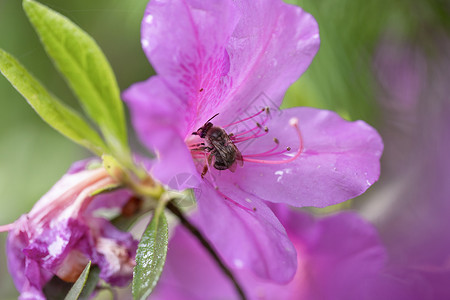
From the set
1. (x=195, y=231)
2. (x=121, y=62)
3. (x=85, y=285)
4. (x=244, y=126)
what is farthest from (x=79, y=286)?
(x=121, y=62)

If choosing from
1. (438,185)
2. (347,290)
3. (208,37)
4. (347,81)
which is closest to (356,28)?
(347,81)

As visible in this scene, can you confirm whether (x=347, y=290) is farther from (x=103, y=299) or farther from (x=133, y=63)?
(x=133, y=63)

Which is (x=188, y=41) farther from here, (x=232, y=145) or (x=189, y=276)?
(x=189, y=276)

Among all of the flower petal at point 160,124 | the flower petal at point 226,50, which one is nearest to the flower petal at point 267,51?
the flower petal at point 226,50

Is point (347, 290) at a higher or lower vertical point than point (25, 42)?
lower

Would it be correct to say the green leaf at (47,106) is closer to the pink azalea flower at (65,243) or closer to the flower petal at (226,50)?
the pink azalea flower at (65,243)

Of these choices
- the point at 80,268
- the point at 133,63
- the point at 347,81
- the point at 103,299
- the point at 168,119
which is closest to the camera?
the point at 168,119

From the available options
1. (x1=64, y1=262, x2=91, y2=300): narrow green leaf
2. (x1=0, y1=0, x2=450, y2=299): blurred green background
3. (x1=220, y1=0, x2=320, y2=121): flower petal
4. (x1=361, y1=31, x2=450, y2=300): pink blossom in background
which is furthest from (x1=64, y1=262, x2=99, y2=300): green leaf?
(x1=0, y1=0, x2=450, y2=299): blurred green background
